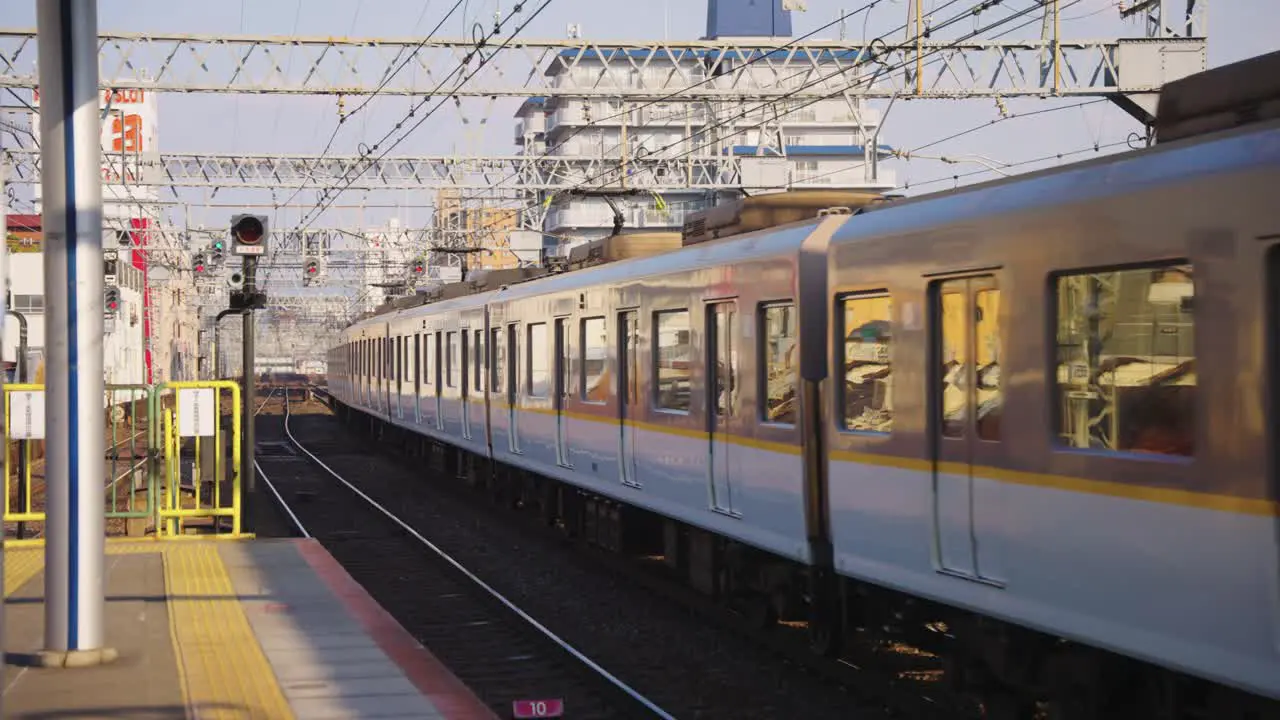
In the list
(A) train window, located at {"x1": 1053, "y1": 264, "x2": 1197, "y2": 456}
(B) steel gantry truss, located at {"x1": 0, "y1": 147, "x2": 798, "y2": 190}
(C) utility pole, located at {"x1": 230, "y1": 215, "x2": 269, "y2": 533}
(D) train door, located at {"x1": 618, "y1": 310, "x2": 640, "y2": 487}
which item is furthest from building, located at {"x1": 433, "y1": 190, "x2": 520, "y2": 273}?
(A) train window, located at {"x1": 1053, "y1": 264, "x2": 1197, "y2": 456}

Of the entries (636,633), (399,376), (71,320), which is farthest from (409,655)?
(399,376)

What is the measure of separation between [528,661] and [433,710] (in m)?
3.09

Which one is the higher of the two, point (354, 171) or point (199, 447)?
point (354, 171)

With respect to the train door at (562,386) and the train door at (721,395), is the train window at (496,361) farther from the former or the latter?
the train door at (721,395)

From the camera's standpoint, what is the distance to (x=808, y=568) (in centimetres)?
1012

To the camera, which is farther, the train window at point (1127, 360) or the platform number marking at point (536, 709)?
the platform number marking at point (536, 709)

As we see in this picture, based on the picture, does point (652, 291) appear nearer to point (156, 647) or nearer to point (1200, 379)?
point (156, 647)

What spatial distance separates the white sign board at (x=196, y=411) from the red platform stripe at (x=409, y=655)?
6.11ft

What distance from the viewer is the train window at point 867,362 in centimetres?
878

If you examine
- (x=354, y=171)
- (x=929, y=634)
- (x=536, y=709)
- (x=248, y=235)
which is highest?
(x=354, y=171)

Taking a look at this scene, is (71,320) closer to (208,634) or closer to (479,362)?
(208,634)

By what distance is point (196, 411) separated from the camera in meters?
14.3

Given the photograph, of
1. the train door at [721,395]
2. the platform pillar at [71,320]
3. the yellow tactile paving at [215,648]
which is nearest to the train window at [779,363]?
the train door at [721,395]

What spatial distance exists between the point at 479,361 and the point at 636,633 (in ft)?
31.5
